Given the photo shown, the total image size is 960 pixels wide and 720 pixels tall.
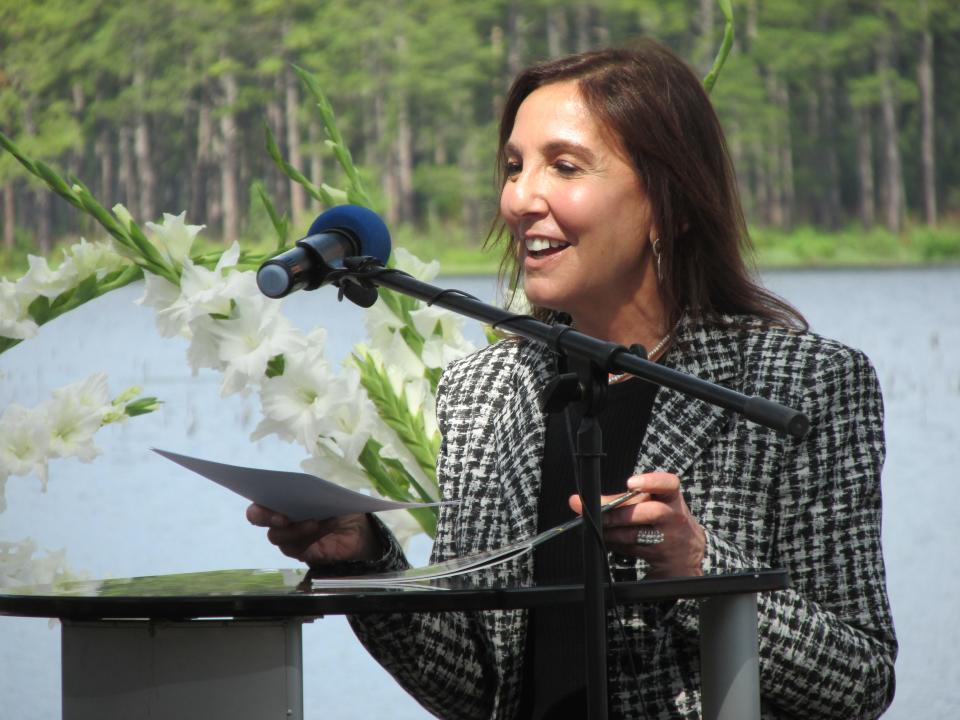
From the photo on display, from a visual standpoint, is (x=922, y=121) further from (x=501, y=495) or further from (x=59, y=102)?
(x=501, y=495)

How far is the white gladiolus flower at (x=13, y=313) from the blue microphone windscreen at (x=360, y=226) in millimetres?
565

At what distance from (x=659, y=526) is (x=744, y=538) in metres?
0.25

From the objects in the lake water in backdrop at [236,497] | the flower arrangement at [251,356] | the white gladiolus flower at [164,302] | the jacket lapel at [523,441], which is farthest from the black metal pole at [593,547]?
the lake water in backdrop at [236,497]

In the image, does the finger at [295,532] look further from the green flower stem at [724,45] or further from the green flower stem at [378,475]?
the green flower stem at [724,45]

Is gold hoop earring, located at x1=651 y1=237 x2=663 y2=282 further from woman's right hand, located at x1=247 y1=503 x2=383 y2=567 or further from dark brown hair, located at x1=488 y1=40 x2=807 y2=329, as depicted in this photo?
woman's right hand, located at x1=247 y1=503 x2=383 y2=567

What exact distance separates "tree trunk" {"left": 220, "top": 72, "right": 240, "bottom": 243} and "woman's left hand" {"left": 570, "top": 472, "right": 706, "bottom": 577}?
8.97 ft

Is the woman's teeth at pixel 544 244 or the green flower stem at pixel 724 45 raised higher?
the green flower stem at pixel 724 45

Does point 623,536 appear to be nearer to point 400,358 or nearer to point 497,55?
point 400,358

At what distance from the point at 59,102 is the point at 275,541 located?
2.65 m

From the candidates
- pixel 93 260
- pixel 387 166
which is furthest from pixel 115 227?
pixel 387 166

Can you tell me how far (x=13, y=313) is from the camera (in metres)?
1.40

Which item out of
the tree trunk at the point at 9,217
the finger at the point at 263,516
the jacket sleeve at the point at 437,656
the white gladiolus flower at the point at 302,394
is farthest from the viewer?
the tree trunk at the point at 9,217

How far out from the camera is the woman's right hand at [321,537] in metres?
0.99

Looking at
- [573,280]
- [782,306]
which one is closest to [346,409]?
[573,280]
